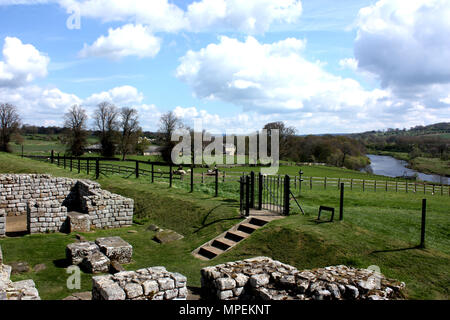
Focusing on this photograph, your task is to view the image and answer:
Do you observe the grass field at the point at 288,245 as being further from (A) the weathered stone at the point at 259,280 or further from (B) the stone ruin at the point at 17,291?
(A) the weathered stone at the point at 259,280

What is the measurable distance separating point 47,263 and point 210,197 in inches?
312

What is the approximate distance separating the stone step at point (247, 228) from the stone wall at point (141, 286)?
5.14 meters

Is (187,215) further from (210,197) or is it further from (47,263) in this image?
(47,263)

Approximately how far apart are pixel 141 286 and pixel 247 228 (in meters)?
6.05

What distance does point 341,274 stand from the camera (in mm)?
6602

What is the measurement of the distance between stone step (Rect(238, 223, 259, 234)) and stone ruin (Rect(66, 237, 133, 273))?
382cm

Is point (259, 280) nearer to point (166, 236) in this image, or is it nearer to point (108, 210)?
point (166, 236)

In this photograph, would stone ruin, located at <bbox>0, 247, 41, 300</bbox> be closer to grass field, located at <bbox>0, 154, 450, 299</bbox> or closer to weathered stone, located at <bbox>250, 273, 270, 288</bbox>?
grass field, located at <bbox>0, 154, 450, 299</bbox>

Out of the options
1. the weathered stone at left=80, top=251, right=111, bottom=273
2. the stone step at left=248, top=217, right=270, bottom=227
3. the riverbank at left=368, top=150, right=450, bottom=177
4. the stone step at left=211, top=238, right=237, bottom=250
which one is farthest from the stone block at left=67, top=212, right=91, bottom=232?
the riverbank at left=368, top=150, right=450, bottom=177

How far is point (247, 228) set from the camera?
38.1 feet

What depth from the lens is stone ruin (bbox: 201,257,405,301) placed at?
6.04m
